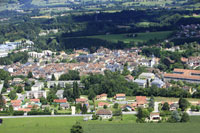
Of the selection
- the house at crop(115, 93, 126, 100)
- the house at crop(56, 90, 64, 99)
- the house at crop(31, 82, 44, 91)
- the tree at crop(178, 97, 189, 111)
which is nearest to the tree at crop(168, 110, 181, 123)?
the tree at crop(178, 97, 189, 111)

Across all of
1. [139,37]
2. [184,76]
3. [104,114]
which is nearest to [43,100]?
[104,114]

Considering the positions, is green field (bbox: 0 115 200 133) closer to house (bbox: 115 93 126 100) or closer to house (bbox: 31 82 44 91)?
house (bbox: 115 93 126 100)

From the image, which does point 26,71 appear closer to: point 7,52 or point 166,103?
point 7,52

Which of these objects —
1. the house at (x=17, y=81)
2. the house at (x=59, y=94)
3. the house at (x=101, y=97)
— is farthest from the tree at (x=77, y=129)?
the house at (x=17, y=81)

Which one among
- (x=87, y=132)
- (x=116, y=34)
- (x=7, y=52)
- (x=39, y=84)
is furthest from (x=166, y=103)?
(x=116, y=34)

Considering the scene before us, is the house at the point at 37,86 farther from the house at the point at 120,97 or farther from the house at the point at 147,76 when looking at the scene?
the house at the point at 147,76
